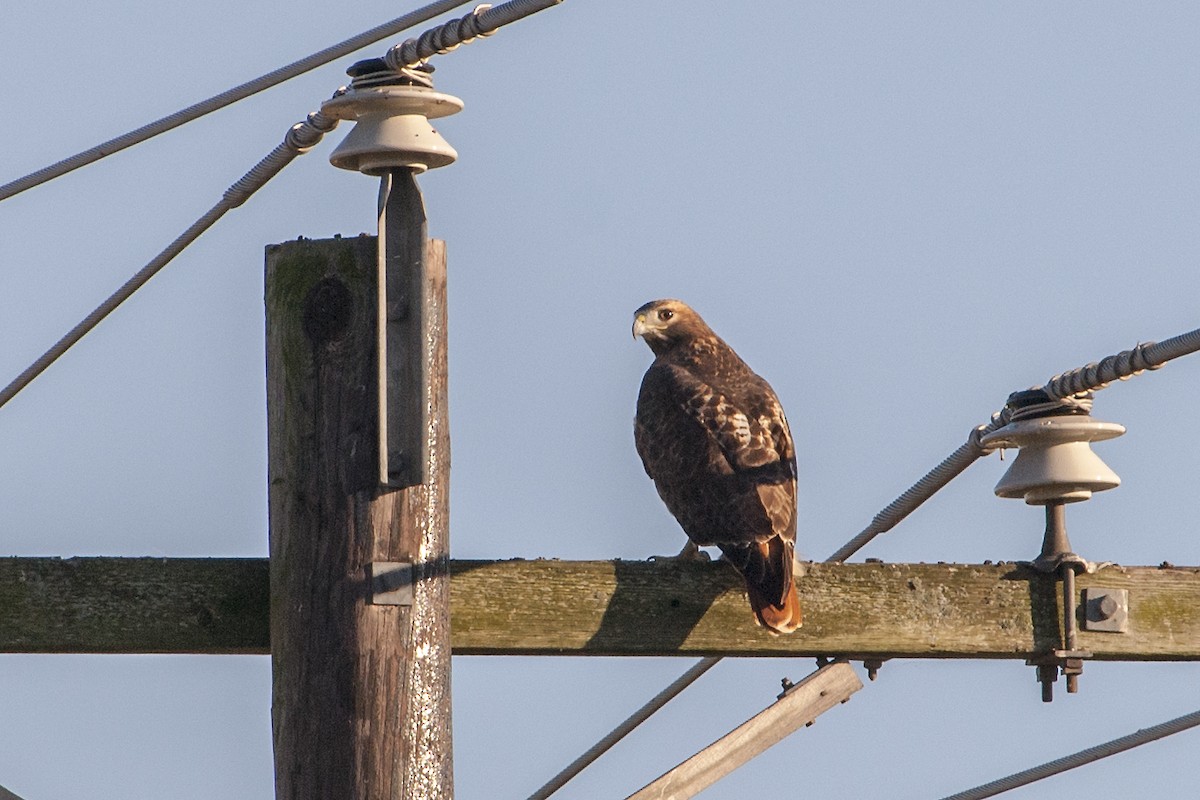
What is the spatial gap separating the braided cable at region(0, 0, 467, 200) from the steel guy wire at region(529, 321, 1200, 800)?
5.11 ft

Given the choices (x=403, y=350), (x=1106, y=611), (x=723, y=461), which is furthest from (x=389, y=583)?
(x=723, y=461)

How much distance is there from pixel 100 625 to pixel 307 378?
0.72m

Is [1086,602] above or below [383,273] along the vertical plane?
below

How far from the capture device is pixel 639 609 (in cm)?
437

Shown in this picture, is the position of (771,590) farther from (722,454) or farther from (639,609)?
(722,454)

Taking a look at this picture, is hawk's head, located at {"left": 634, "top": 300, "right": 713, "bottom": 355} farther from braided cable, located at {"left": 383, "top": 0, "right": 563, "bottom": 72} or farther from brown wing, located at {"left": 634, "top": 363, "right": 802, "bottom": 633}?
braided cable, located at {"left": 383, "top": 0, "right": 563, "bottom": 72}

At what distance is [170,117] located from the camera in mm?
4488

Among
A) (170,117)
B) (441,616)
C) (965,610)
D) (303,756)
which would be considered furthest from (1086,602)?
(170,117)

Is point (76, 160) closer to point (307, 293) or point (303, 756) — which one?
point (307, 293)

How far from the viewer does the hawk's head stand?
7523mm

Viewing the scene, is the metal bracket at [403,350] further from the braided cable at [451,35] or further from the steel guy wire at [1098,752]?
the steel guy wire at [1098,752]

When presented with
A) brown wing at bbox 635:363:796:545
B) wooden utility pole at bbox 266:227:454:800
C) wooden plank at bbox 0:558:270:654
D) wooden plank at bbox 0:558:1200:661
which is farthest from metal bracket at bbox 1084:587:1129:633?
wooden plank at bbox 0:558:270:654

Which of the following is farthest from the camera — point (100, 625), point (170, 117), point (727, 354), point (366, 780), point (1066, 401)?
point (727, 354)

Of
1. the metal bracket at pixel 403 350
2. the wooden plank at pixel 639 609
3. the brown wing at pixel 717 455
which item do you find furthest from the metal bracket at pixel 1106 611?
the metal bracket at pixel 403 350
